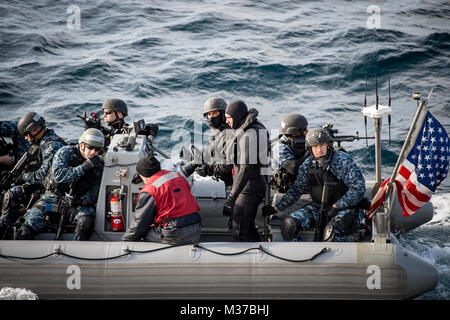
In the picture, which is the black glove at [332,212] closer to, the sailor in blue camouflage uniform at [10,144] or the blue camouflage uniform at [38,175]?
the blue camouflage uniform at [38,175]

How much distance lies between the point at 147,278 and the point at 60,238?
127cm

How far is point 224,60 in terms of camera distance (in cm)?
1512

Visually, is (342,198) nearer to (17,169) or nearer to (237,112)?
(237,112)

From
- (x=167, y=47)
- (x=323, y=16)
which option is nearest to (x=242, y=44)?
(x=167, y=47)

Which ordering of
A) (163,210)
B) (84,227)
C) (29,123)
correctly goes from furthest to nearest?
(29,123) < (84,227) < (163,210)

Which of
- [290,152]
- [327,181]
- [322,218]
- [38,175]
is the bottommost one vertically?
[322,218]

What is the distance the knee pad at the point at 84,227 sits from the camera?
22.8 ft

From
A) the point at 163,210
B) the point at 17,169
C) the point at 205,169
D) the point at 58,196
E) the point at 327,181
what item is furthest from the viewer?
the point at 17,169

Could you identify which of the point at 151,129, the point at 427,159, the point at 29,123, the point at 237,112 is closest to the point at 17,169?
the point at 29,123

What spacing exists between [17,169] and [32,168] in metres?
0.19

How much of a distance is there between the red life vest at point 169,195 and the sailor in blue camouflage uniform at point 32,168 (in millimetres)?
1724

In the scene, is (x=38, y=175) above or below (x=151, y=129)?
below

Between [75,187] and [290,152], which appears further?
[290,152]

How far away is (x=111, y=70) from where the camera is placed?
15094mm
